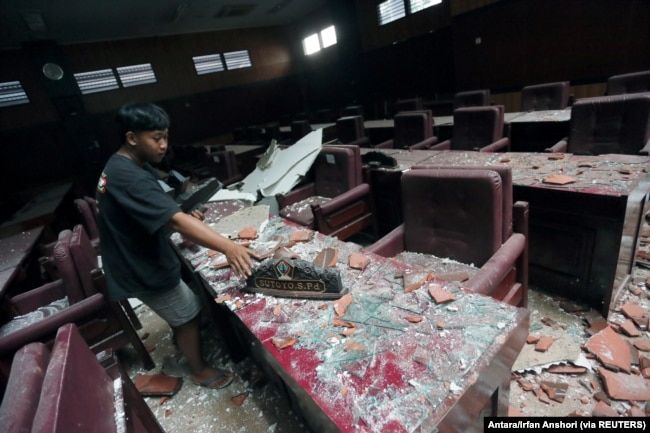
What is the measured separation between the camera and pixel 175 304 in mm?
1533

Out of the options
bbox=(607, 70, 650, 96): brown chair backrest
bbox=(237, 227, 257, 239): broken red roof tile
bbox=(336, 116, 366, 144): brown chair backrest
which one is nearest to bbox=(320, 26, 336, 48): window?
bbox=(336, 116, 366, 144): brown chair backrest

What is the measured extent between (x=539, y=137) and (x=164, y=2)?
617 centimetres

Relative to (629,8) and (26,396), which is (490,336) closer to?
(26,396)

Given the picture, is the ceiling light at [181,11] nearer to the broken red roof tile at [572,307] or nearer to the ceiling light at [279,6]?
the ceiling light at [279,6]

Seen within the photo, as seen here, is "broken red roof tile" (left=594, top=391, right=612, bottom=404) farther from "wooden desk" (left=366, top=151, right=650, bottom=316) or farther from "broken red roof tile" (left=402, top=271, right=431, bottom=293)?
"broken red roof tile" (left=402, top=271, right=431, bottom=293)

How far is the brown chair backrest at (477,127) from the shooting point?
2.95m

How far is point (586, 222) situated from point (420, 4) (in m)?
5.76

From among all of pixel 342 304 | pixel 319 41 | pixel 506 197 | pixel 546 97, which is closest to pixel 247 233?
pixel 342 304

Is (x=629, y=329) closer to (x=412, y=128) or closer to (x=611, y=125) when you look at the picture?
(x=611, y=125)

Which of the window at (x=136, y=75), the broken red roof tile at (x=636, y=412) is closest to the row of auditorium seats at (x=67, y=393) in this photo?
the broken red roof tile at (x=636, y=412)

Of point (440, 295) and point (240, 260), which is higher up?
point (240, 260)

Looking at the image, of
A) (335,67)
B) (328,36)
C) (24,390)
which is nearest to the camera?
(24,390)

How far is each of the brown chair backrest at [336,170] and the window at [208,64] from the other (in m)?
6.96

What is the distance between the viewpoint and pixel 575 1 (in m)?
4.06
